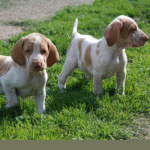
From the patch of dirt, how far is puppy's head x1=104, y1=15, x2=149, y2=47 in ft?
13.4

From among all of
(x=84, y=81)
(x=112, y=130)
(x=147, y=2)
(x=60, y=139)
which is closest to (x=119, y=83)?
(x=84, y=81)

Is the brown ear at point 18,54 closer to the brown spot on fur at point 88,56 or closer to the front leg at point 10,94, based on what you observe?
the front leg at point 10,94

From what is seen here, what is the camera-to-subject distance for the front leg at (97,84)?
4680 millimetres

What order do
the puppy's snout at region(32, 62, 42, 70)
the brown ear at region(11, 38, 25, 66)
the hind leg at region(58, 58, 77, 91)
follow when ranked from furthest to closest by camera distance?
the hind leg at region(58, 58, 77, 91) → the brown ear at region(11, 38, 25, 66) → the puppy's snout at region(32, 62, 42, 70)

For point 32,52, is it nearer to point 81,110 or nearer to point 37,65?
point 37,65

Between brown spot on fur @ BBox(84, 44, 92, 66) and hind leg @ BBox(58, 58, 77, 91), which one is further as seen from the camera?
hind leg @ BBox(58, 58, 77, 91)

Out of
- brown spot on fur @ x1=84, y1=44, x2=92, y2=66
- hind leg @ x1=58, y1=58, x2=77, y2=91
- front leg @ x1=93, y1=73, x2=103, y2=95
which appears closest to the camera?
front leg @ x1=93, y1=73, x2=103, y2=95

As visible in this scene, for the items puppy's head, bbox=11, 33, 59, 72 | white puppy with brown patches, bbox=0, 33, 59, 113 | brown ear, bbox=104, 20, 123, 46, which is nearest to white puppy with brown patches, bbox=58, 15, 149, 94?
brown ear, bbox=104, 20, 123, 46

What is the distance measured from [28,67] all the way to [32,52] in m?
0.21

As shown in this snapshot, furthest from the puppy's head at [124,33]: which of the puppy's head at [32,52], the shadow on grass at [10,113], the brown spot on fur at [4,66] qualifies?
the shadow on grass at [10,113]

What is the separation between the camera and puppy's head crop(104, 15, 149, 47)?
4266mm

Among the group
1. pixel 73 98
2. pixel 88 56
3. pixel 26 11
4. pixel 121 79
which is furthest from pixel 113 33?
pixel 26 11

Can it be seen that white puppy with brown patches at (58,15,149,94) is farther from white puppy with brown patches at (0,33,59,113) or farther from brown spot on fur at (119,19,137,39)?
white puppy with brown patches at (0,33,59,113)

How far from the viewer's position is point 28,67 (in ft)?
12.1
